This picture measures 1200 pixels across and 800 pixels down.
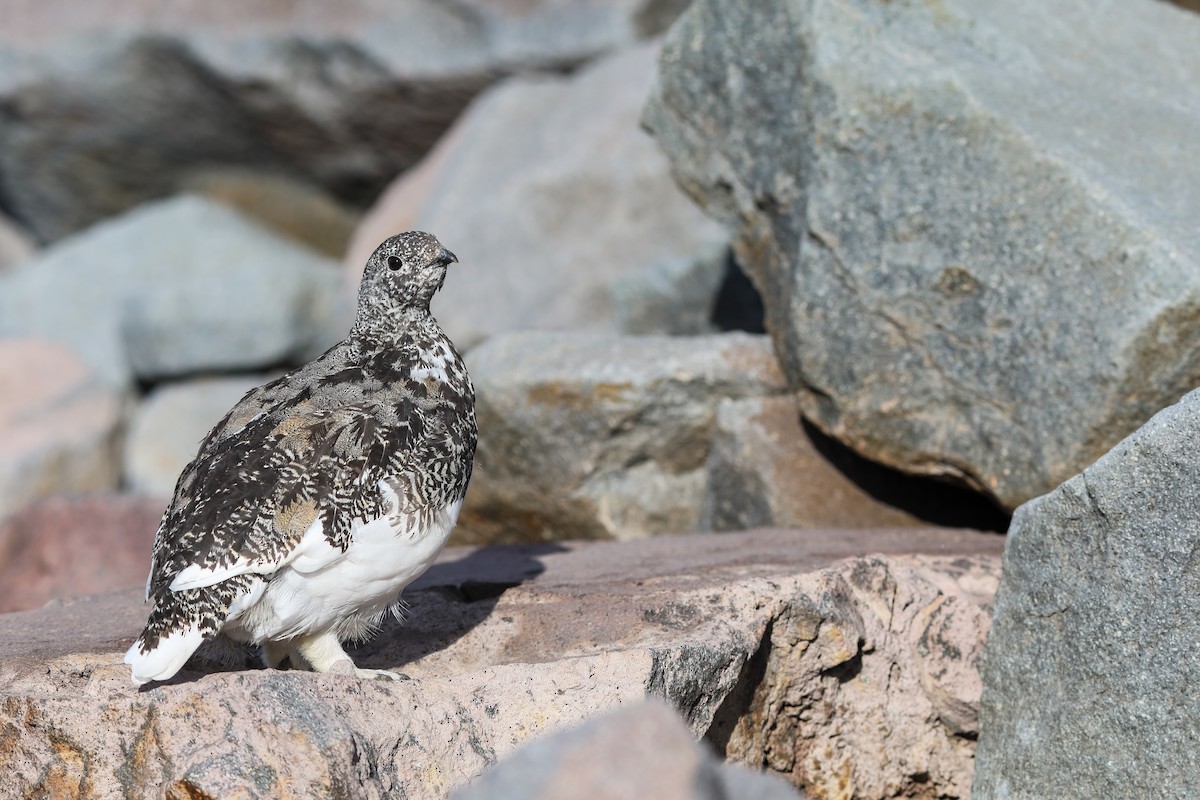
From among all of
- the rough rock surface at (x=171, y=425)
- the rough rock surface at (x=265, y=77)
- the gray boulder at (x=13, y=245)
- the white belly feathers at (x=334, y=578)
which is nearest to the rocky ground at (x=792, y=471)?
the white belly feathers at (x=334, y=578)

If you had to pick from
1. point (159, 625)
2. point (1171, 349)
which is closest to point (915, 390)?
point (1171, 349)

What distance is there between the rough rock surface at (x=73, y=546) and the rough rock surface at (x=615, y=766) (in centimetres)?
588

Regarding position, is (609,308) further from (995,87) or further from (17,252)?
(17,252)

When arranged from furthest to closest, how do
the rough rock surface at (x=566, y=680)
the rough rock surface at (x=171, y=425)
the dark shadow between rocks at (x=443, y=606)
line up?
the rough rock surface at (x=171, y=425), the dark shadow between rocks at (x=443, y=606), the rough rock surface at (x=566, y=680)

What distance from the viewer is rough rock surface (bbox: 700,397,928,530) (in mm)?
6980

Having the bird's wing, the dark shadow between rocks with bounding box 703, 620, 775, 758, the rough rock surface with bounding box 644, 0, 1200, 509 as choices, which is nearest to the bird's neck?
the bird's wing

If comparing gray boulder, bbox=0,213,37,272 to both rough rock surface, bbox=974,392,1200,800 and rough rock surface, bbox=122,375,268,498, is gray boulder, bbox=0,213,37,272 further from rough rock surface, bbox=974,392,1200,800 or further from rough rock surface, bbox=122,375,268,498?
rough rock surface, bbox=974,392,1200,800

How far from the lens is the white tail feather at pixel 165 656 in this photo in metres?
4.28

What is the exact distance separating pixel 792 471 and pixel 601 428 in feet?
3.34

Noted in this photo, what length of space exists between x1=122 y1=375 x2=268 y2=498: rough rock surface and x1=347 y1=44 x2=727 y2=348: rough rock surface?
2665 mm

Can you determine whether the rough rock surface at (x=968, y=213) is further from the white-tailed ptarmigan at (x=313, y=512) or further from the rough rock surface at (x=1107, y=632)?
the white-tailed ptarmigan at (x=313, y=512)

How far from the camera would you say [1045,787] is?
485 cm

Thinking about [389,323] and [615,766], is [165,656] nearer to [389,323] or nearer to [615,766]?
[389,323]

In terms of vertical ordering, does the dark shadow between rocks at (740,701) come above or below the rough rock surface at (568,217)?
above
